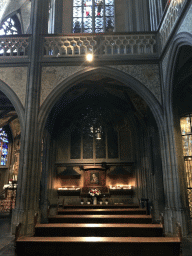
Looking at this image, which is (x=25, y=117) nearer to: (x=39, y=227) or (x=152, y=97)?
(x=39, y=227)

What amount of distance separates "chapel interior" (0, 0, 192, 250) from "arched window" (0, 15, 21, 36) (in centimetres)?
6

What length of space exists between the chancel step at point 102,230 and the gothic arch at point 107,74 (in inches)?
164

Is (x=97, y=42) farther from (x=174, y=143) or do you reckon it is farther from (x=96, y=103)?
(x=174, y=143)

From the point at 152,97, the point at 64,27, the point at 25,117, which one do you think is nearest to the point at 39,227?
the point at 25,117

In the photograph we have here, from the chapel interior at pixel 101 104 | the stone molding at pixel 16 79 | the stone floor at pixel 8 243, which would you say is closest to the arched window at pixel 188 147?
the chapel interior at pixel 101 104

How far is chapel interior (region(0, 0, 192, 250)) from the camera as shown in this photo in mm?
7848

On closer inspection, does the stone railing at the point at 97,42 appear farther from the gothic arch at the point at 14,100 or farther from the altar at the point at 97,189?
the altar at the point at 97,189

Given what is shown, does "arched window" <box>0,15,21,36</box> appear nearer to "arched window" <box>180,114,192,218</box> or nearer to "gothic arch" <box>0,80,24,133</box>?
"gothic arch" <box>0,80,24,133</box>

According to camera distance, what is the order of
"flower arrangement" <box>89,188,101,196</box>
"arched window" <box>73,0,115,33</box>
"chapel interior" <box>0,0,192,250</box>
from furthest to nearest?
"arched window" <box>73,0,115,33</box>, "flower arrangement" <box>89,188,101,196</box>, "chapel interior" <box>0,0,192,250</box>

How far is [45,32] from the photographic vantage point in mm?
9914

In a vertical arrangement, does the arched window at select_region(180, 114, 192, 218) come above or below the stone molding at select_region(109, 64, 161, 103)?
below

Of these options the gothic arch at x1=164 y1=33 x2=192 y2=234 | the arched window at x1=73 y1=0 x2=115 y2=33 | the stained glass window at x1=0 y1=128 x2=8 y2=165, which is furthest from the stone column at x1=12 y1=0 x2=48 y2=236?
the stained glass window at x1=0 y1=128 x2=8 y2=165

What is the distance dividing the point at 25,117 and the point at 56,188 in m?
6.15

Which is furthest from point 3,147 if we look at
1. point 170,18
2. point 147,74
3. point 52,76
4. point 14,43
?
point 170,18
